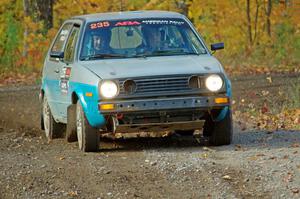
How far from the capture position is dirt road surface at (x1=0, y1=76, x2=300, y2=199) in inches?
344

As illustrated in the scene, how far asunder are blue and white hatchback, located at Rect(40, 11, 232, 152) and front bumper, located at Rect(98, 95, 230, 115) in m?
0.01

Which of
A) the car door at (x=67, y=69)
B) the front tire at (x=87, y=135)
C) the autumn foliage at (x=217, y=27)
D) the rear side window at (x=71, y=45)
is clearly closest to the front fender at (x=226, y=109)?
the front tire at (x=87, y=135)

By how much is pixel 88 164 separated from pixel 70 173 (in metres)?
0.60

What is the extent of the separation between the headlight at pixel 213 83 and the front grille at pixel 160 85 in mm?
232

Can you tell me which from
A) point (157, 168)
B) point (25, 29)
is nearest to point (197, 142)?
point (157, 168)

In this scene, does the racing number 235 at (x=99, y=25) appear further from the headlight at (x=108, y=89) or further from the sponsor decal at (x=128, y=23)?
the headlight at (x=108, y=89)

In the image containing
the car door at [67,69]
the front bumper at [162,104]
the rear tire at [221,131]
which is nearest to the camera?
the front bumper at [162,104]

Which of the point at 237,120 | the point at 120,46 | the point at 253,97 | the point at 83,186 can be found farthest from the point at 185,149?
the point at 253,97

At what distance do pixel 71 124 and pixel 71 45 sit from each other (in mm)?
1101

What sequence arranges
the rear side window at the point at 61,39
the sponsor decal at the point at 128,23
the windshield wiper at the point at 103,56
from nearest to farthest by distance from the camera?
the windshield wiper at the point at 103,56, the sponsor decal at the point at 128,23, the rear side window at the point at 61,39

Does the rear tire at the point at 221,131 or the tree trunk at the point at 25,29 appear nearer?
the rear tire at the point at 221,131

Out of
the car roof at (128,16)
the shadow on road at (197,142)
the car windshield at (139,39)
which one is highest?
the car roof at (128,16)

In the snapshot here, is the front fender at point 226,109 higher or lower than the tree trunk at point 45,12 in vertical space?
higher

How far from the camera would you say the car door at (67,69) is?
1242 cm
